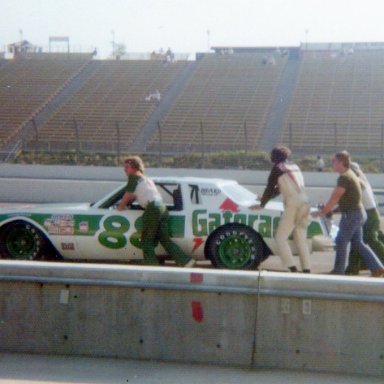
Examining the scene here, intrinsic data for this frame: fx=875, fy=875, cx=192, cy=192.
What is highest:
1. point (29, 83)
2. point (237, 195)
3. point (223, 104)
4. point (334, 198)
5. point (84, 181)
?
point (29, 83)

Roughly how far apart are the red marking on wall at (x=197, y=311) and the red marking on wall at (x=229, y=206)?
4051 mm

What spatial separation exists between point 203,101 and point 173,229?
35.7 metres

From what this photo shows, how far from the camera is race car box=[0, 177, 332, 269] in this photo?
34.6 ft

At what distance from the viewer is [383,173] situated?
3042 cm

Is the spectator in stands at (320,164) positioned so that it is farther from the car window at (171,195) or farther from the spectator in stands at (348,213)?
the spectator in stands at (348,213)

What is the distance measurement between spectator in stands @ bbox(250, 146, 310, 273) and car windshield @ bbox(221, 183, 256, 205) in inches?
29.0

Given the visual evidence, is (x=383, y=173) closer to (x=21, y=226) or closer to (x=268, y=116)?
(x=268, y=116)

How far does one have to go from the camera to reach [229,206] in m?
10.6

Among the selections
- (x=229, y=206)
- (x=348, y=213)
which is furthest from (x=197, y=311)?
(x=229, y=206)

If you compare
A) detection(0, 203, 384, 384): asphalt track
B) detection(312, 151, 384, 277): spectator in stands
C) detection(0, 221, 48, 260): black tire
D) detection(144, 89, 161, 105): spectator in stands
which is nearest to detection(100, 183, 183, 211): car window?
detection(0, 221, 48, 260): black tire

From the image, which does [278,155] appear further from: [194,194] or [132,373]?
[132,373]

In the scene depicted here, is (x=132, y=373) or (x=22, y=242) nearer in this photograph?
(x=132, y=373)

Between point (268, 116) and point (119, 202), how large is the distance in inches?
1284

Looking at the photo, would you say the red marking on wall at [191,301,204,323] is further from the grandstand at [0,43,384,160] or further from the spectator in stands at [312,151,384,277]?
the grandstand at [0,43,384,160]
